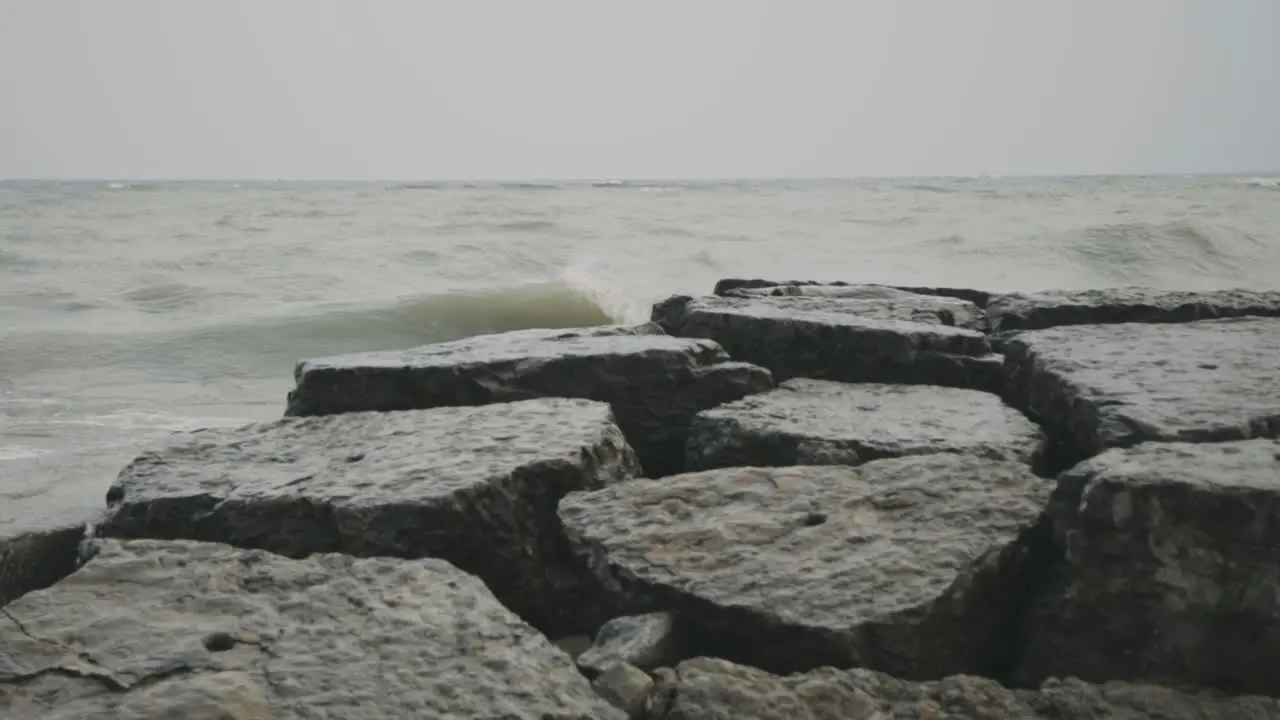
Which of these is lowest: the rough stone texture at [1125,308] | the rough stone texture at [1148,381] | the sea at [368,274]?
the sea at [368,274]

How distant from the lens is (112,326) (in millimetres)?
6117

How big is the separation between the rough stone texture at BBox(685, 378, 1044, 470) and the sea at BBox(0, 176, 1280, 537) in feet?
3.34

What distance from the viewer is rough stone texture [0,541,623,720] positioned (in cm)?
100

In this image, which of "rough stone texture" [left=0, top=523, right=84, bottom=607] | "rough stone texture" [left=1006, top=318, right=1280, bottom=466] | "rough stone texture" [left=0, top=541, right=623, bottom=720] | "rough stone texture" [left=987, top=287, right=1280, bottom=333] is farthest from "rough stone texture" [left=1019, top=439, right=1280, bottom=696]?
"rough stone texture" [left=0, top=523, right=84, bottom=607]

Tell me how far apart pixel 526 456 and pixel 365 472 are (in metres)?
0.21

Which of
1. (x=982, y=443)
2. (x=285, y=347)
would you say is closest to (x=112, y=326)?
(x=285, y=347)

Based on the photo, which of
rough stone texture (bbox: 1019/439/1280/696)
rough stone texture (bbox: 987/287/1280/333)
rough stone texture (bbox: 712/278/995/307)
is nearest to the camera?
rough stone texture (bbox: 1019/439/1280/696)

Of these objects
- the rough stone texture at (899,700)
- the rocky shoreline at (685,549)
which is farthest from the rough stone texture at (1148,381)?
the rough stone texture at (899,700)

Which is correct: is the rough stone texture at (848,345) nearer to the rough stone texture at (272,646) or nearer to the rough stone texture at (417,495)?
the rough stone texture at (417,495)

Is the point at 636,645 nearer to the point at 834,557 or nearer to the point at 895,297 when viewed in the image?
the point at 834,557

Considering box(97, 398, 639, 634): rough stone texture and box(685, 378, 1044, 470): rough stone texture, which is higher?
box(685, 378, 1044, 470): rough stone texture

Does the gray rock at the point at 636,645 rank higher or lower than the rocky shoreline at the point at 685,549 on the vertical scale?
lower

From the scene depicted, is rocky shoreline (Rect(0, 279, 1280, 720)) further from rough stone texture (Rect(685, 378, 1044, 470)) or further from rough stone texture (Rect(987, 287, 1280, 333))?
rough stone texture (Rect(987, 287, 1280, 333))

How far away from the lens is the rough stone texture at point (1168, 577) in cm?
112
